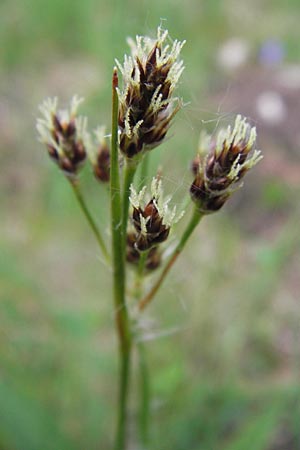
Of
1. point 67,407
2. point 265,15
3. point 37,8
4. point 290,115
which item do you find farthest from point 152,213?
point 265,15

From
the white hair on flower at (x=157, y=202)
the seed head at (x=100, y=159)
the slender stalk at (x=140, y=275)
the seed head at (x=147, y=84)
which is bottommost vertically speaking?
the slender stalk at (x=140, y=275)

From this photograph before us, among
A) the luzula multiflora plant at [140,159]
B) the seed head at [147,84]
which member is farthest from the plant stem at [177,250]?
the seed head at [147,84]

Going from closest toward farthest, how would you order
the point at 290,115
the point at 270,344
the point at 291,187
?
1. the point at 270,344
2. the point at 291,187
3. the point at 290,115

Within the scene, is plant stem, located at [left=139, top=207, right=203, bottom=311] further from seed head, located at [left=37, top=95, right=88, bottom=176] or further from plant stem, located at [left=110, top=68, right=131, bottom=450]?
seed head, located at [left=37, top=95, right=88, bottom=176]

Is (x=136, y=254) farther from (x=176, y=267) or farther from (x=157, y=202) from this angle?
(x=176, y=267)

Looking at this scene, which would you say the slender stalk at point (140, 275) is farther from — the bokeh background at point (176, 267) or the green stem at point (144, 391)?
the green stem at point (144, 391)

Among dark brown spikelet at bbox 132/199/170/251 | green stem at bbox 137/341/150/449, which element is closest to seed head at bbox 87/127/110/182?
dark brown spikelet at bbox 132/199/170/251

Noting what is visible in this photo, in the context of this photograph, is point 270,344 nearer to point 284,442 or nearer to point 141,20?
point 284,442
